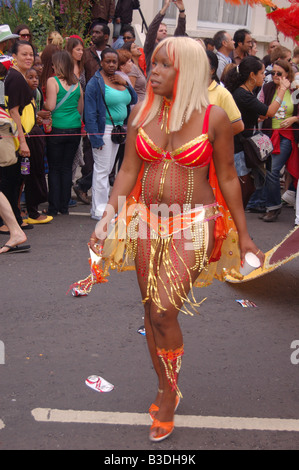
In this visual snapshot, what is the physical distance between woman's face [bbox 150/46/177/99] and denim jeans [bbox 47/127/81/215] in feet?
15.6

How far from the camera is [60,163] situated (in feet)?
26.1

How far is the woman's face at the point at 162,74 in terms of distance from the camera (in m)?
3.16

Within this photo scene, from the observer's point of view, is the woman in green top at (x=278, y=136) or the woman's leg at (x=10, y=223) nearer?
the woman's leg at (x=10, y=223)

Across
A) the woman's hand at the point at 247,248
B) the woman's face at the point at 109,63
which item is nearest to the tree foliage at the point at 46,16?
the woman's face at the point at 109,63

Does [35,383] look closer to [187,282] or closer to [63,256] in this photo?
[187,282]

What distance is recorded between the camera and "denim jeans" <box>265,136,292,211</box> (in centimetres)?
819

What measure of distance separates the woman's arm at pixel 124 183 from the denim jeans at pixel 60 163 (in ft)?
14.9

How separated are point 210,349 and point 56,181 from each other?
4.17 metres

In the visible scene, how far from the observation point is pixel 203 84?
3.22 m

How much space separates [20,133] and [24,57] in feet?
3.00

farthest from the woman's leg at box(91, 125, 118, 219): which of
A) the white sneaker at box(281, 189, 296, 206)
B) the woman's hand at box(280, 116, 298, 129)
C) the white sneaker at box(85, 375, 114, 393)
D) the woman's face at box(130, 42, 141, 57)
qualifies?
the white sneaker at box(85, 375, 114, 393)

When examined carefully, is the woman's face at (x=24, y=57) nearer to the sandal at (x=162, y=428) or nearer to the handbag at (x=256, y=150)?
the handbag at (x=256, y=150)

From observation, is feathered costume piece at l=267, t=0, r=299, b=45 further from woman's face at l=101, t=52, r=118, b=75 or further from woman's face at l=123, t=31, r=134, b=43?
woman's face at l=123, t=31, r=134, b=43
